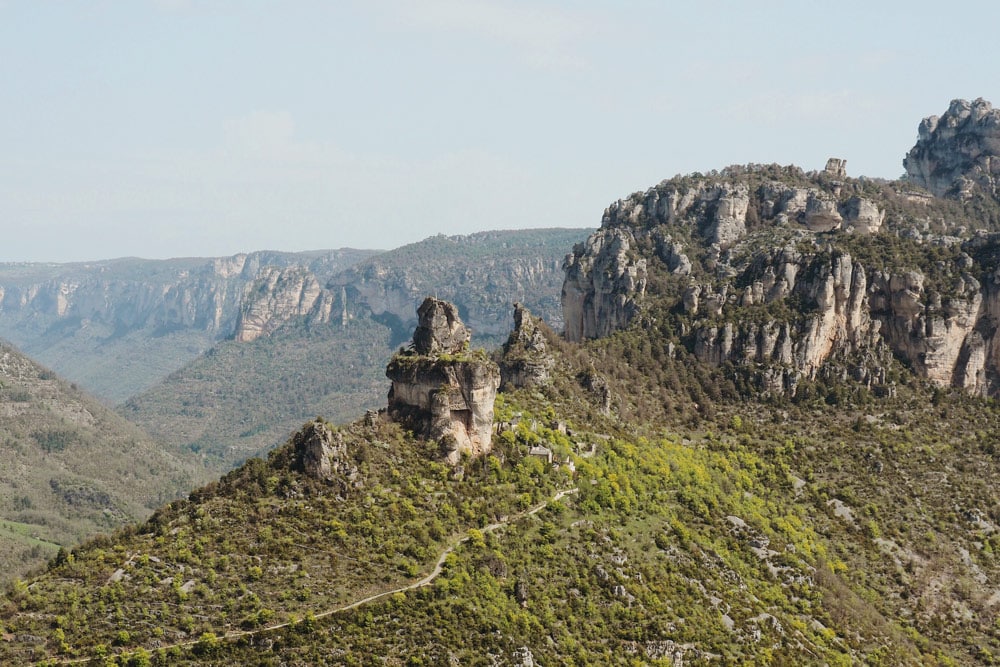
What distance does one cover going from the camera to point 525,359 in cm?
11594

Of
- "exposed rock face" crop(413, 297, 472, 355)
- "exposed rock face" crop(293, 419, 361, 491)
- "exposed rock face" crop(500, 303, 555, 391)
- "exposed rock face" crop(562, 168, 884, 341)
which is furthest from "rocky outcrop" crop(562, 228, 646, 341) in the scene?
"exposed rock face" crop(293, 419, 361, 491)

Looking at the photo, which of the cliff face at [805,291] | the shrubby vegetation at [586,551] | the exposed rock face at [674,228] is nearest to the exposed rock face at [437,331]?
the shrubby vegetation at [586,551]

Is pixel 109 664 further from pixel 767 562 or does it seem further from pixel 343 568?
pixel 767 562

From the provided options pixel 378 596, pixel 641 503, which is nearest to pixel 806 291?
pixel 641 503

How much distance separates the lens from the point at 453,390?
87.9m

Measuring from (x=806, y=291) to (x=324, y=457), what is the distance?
92.2 metres

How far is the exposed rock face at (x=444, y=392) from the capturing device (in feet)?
287

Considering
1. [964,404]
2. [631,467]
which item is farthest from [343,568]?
[964,404]

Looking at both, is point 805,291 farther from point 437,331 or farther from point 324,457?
point 324,457

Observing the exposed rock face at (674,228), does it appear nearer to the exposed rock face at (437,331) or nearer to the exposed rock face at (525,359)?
the exposed rock face at (525,359)

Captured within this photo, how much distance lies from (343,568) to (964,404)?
104 meters

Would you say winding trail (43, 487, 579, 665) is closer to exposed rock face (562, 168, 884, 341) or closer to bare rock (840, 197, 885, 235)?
exposed rock face (562, 168, 884, 341)

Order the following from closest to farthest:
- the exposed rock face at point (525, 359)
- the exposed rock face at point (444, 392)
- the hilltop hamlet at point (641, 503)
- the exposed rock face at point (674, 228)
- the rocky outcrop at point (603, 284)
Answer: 1. the hilltop hamlet at point (641, 503)
2. the exposed rock face at point (444, 392)
3. the exposed rock face at point (525, 359)
4. the rocky outcrop at point (603, 284)
5. the exposed rock face at point (674, 228)

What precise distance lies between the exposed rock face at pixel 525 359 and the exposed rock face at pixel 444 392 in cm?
2230
